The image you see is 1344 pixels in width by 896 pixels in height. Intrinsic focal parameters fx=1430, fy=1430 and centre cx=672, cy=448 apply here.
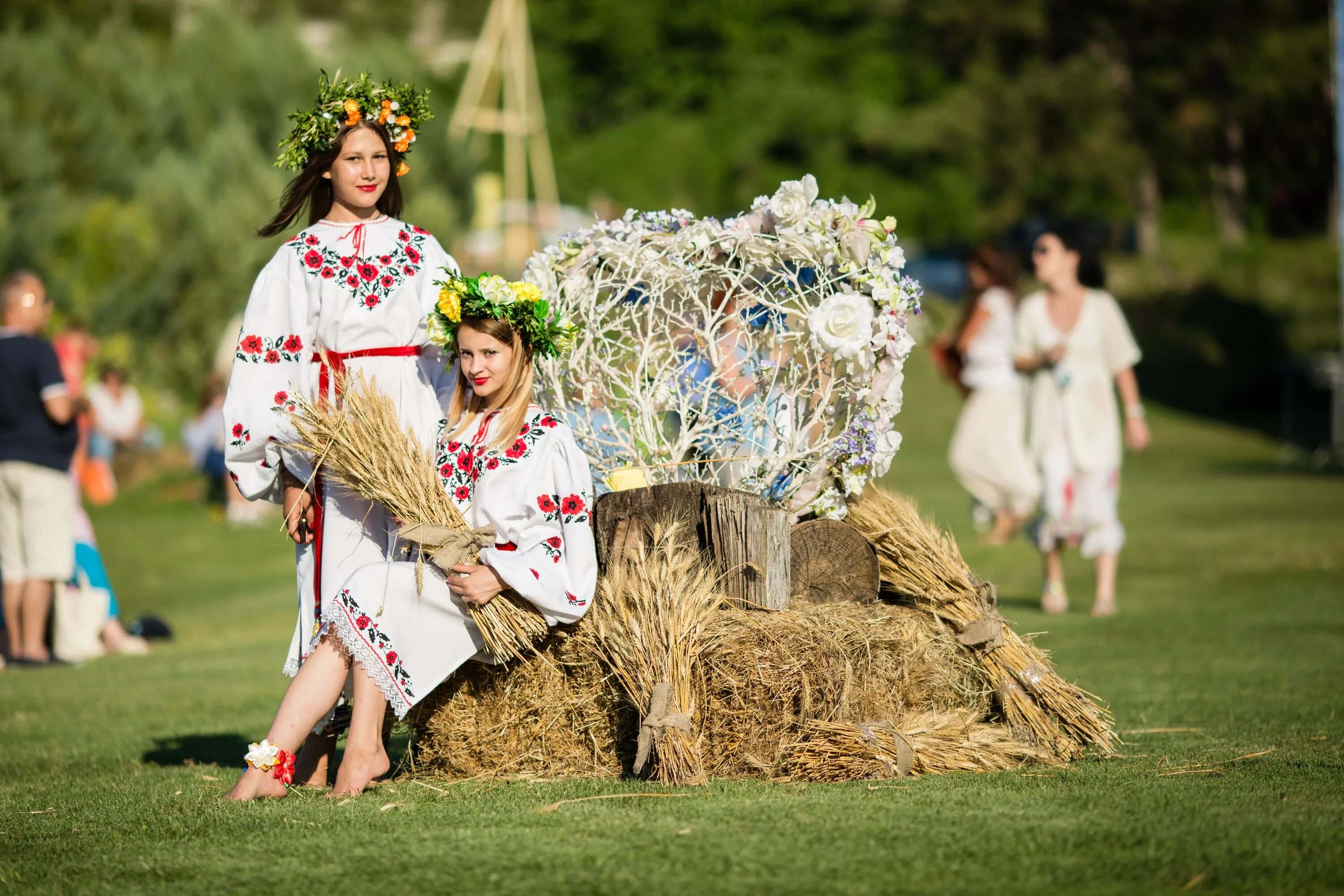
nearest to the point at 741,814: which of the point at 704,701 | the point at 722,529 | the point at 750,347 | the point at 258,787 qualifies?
the point at 704,701

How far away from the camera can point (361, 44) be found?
1150 inches

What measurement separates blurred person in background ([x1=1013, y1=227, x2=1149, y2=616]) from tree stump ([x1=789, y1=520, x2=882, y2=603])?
4.44 m

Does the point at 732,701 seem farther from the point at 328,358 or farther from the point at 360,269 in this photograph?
the point at 360,269

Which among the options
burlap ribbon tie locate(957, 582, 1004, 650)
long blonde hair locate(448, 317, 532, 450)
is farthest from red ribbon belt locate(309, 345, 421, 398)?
burlap ribbon tie locate(957, 582, 1004, 650)

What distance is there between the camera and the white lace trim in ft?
14.2

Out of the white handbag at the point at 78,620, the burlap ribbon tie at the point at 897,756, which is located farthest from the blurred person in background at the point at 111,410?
the burlap ribbon tie at the point at 897,756

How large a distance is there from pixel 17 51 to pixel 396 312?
21.9 metres

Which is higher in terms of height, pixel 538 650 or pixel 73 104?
pixel 73 104

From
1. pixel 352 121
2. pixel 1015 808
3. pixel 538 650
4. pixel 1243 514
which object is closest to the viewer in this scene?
pixel 1015 808

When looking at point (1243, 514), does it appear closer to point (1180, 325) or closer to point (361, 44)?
point (1180, 325)

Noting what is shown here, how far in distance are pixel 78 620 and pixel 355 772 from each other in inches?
211

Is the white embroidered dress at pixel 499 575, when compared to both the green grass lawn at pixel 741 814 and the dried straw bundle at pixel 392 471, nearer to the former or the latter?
the dried straw bundle at pixel 392 471

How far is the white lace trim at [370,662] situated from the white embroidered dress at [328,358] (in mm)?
272

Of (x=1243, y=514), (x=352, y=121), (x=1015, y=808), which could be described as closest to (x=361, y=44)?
(x=1243, y=514)
